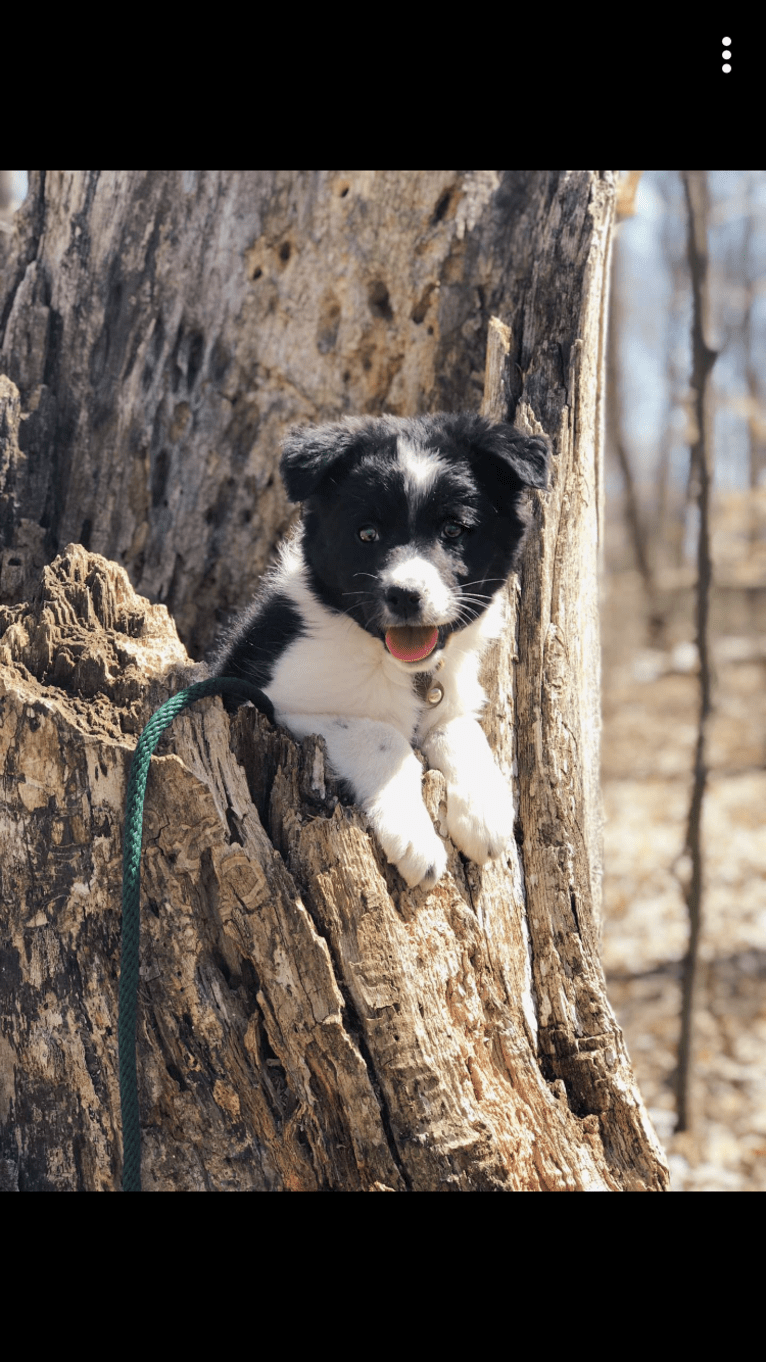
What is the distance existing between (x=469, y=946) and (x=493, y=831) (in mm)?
375

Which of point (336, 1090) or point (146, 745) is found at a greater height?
point (146, 745)

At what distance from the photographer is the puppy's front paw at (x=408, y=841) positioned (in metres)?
3.04

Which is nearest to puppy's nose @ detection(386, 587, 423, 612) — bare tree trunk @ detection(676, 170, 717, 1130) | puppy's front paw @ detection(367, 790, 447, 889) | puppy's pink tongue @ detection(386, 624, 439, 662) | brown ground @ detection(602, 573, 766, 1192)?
puppy's pink tongue @ detection(386, 624, 439, 662)

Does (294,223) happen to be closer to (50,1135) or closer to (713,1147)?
(50,1135)

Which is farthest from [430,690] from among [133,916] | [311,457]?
[133,916]

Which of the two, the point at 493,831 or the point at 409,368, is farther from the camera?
the point at 409,368

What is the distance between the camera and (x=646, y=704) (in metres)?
14.3

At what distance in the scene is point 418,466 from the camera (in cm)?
333

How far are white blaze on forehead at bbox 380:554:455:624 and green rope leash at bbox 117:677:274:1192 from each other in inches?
25.0

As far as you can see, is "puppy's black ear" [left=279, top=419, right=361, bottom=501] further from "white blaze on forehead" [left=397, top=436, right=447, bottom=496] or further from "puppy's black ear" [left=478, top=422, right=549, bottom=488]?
"puppy's black ear" [left=478, top=422, right=549, bottom=488]

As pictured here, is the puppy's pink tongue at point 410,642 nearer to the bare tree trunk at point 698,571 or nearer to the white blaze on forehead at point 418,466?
the white blaze on forehead at point 418,466

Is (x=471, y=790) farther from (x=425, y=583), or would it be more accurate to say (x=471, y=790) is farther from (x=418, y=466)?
(x=418, y=466)

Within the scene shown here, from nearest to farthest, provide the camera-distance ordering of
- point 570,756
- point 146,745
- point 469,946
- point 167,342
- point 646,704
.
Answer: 1. point 146,745
2. point 469,946
3. point 570,756
4. point 167,342
5. point 646,704

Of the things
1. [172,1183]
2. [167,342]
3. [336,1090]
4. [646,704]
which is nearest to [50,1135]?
[172,1183]
